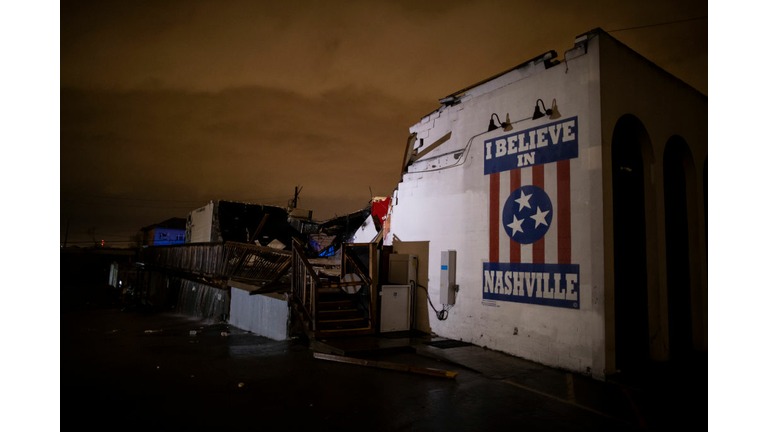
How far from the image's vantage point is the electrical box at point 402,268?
1088cm

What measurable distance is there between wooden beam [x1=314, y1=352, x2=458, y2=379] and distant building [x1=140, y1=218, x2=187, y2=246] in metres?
56.0

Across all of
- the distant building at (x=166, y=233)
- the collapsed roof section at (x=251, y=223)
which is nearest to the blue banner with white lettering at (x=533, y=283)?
the collapsed roof section at (x=251, y=223)

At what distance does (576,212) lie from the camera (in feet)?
23.9

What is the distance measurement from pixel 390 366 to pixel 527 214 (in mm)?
3949

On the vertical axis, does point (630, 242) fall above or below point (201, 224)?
below

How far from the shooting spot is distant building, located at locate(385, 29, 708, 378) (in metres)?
7.11

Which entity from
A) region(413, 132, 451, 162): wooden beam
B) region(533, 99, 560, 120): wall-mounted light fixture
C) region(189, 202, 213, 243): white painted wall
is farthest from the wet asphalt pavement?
region(189, 202, 213, 243): white painted wall

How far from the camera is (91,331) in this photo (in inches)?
441

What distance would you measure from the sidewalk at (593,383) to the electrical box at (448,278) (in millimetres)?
1090

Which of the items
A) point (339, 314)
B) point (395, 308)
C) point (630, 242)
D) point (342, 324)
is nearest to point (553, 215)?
point (630, 242)

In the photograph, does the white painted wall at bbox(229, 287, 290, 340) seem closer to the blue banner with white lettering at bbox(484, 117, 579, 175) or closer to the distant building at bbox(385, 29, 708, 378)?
the distant building at bbox(385, 29, 708, 378)

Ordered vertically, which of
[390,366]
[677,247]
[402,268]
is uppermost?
[677,247]

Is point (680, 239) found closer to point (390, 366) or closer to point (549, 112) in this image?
point (549, 112)

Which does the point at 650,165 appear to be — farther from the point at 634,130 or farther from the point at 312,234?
the point at 312,234
